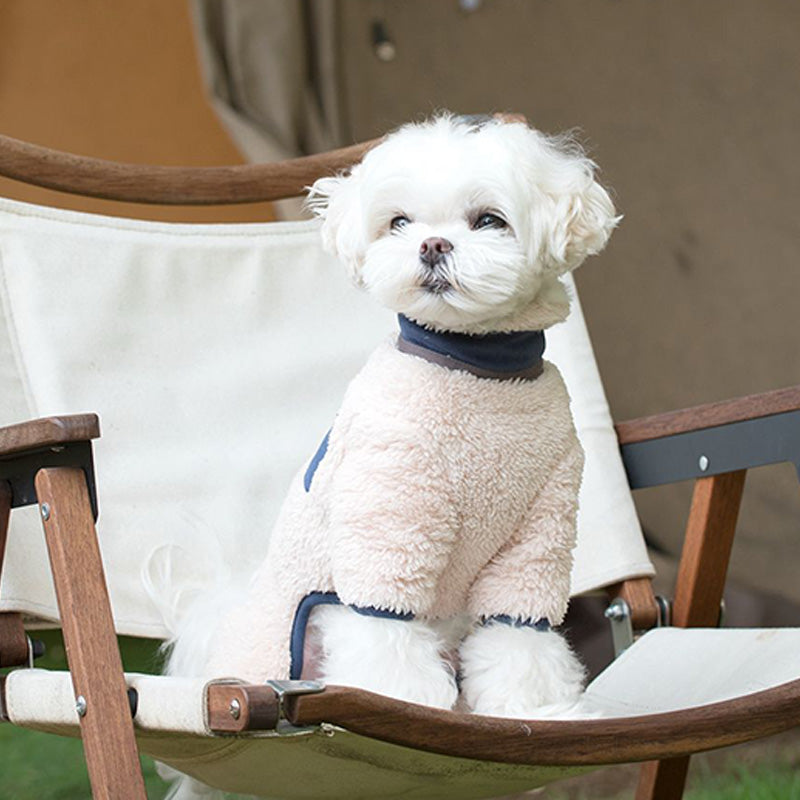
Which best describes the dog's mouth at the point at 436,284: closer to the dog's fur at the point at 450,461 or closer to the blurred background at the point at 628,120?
the dog's fur at the point at 450,461

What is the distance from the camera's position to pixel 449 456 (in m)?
1.14

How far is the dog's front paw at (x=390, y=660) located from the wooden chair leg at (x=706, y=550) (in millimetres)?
443

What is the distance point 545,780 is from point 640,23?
107 inches

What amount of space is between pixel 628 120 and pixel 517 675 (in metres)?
2.59

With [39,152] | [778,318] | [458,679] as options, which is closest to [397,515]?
[458,679]

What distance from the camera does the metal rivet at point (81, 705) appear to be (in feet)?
3.37

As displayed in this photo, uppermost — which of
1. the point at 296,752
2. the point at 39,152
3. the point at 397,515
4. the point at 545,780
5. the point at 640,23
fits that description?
the point at 640,23

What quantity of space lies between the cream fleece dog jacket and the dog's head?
0.26ft

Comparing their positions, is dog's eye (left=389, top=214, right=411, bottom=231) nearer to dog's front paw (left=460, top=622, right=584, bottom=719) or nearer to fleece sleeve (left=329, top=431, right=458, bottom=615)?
fleece sleeve (left=329, top=431, right=458, bottom=615)

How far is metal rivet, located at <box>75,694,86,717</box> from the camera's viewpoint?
103 cm

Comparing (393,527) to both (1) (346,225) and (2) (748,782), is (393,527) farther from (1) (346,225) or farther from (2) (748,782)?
(2) (748,782)

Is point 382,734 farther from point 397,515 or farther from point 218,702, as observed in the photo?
point 397,515

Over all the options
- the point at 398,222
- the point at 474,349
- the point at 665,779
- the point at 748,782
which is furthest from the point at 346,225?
the point at 748,782

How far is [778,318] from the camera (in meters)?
3.40
